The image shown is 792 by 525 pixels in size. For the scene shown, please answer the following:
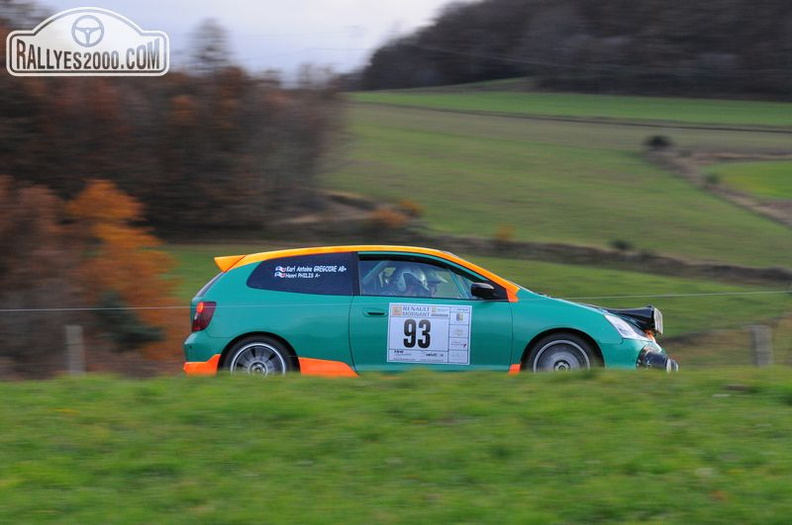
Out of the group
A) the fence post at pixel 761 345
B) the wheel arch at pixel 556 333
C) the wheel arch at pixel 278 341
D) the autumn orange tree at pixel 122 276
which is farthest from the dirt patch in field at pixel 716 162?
the wheel arch at pixel 278 341

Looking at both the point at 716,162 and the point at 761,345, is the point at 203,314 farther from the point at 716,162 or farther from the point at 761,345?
the point at 716,162

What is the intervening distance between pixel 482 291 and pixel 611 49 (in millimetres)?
72776

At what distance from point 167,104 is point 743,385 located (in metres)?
25.7

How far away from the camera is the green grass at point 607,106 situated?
5944 centimetres

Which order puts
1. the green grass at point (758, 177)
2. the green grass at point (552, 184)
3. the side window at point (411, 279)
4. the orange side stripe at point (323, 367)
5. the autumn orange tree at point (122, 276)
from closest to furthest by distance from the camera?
the orange side stripe at point (323, 367)
the side window at point (411, 279)
the autumn orange tree at point (122, 276)
the green grass at point (552, 184)
the green grass at point (758, 177)

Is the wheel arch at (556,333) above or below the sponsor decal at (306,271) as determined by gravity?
below

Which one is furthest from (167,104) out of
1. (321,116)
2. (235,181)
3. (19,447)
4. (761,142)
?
(761,142)

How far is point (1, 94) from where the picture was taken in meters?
24.6

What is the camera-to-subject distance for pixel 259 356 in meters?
9.58

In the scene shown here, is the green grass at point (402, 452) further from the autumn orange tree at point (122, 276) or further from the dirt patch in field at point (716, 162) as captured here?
the dirt patch in field at point (716, 162)

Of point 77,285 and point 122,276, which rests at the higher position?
point 122,276

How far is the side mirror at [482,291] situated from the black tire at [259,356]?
1.93 meters

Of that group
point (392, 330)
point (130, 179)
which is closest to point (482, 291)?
point (392, 330)

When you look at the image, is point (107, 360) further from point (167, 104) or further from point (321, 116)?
point (321, 116)
